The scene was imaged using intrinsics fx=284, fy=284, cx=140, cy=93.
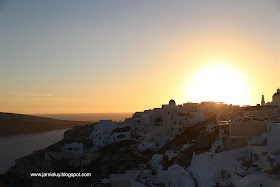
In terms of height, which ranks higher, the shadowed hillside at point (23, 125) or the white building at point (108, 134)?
the white building at point (108, 134)

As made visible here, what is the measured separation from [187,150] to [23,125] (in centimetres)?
11003

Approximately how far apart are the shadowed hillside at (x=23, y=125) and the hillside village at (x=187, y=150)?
8146 centimetres

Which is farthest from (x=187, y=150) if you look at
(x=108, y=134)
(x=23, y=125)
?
(x=23, y=125)

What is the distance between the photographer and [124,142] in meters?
35.6

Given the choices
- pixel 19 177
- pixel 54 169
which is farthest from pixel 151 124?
pixel 19 177

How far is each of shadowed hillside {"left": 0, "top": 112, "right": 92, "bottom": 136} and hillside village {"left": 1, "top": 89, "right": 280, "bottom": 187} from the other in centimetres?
8146

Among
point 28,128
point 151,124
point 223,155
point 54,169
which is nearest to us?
point 223,155

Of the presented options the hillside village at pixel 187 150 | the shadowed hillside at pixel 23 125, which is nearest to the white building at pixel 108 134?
the hillside village at pixel 187 150

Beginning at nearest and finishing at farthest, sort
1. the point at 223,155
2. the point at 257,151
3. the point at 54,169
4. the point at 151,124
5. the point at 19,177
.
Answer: the point at 257,151, the point at 223,155, the point at 54,169, the point at 19,177, the point at 151,124

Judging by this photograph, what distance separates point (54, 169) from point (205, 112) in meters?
19.9

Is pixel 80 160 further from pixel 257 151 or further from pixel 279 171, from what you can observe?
pixel 279 171

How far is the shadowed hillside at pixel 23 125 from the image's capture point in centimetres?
11119

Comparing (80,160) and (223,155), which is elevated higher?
(223,155)

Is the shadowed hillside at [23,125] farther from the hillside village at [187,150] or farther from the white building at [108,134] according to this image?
the hillside village at [187,150]
